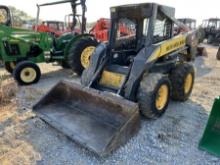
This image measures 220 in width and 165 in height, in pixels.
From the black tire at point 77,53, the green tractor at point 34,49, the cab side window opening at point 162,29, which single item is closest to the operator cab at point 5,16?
the green tractor at point 34,49

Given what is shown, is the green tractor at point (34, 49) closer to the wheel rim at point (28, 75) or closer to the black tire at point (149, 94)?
the wheel rim at point (28, 75)

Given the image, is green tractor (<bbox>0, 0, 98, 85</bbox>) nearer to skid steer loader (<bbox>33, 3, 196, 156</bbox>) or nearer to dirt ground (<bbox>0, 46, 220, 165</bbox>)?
dirt ground (<bbox>0, 46, 220, 165</bbox>)

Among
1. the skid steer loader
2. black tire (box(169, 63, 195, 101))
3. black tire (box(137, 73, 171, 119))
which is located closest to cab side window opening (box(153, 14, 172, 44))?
the skid steer loader

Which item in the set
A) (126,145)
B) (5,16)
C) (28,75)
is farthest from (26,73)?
(126,145)

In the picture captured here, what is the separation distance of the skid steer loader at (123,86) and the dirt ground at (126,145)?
0.14m

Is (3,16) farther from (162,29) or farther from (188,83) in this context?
(188,83)

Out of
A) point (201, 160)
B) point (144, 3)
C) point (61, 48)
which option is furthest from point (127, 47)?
point (61, 48)

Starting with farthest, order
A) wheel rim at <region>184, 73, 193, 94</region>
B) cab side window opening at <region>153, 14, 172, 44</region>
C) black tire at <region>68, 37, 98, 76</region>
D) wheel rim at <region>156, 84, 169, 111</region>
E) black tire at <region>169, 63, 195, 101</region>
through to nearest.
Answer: black tire at <region>68, 37, 98, 76</region> → wheel rim at <region>184, 73, 193, 94</region> → black tire at <region>169, 63, 195, 101</region> → cab side window opening at <region>153, 14, 172, 44</region> → wheel rim at <region>156, 84, 169, 111</region>

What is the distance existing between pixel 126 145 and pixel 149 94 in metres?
0.81

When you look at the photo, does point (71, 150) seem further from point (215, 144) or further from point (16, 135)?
point (215, 144)

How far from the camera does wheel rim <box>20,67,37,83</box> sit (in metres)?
5.87

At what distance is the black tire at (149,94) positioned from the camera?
3549mm

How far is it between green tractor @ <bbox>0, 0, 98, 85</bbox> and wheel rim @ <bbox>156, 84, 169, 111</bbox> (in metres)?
3.20

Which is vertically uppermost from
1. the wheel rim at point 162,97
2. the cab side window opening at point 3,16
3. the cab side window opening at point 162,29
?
the cab side window opening at point 3,16
